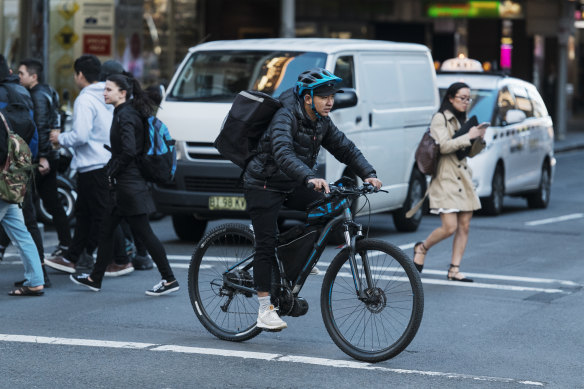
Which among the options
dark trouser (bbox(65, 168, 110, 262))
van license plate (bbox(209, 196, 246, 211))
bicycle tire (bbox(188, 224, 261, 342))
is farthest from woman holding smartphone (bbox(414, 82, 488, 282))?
bicycle tire (bbox(188, 224, 261, 342))

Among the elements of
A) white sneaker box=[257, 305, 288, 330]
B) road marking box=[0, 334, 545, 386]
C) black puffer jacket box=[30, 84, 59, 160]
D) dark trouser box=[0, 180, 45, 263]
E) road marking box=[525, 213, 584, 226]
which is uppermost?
black puffer jacket box=[30, 84, 59, 160]

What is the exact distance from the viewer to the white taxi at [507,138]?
1580cm

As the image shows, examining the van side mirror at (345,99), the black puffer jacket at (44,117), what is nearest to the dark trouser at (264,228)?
the black puffer jacket at (44,117)

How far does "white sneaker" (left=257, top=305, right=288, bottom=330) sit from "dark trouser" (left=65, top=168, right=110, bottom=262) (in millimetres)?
3157

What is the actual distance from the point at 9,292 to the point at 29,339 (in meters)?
1.98

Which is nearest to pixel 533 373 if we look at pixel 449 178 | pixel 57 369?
pixel 57 369

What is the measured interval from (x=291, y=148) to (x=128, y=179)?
279 cm

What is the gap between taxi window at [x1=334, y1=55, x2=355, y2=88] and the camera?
12.9m

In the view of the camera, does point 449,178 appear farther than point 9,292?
Yes

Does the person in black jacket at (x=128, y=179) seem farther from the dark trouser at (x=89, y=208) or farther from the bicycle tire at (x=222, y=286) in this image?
the bicycle tire at (x=222, y=286)

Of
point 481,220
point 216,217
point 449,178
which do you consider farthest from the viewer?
point 481,220

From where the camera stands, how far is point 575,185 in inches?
837

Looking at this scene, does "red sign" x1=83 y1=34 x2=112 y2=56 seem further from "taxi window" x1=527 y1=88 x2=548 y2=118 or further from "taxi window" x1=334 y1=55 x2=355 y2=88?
"taxi window" x1=334 y1=55 x2=355 y2=88

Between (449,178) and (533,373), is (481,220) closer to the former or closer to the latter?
(449,178)
